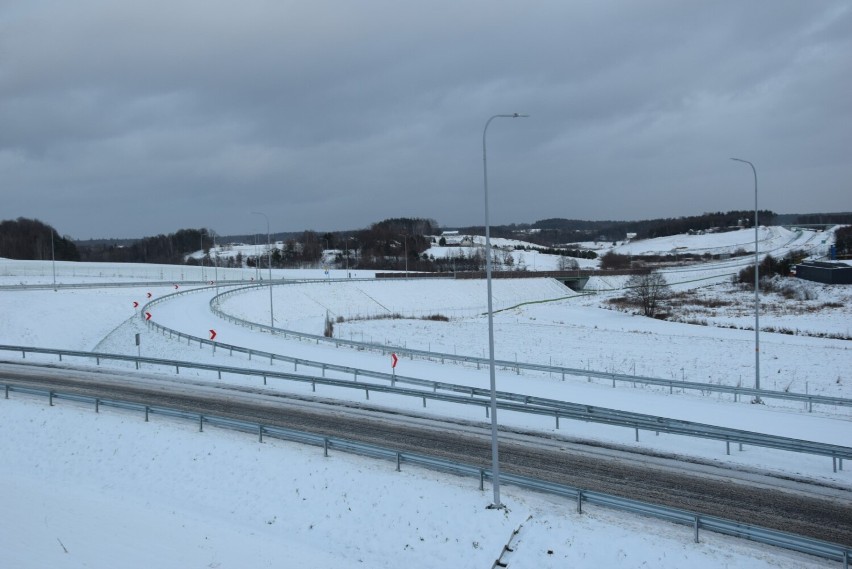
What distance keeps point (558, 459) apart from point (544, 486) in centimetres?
270

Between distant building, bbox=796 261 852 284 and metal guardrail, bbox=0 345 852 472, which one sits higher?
distant building, bbox=796 261 852 284

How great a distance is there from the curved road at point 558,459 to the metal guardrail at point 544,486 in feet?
3.66

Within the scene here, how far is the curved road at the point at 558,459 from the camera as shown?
1357 centimetres

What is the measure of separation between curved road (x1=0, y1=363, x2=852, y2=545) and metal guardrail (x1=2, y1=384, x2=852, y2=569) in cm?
111

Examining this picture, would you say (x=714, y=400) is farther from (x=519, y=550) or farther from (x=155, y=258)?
(x=155, y=258)

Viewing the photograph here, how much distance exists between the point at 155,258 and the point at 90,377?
524 ft

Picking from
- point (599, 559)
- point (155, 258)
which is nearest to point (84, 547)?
point (599, 559)

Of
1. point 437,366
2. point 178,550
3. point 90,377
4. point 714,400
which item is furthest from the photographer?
point 437,366

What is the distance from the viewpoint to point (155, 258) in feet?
578

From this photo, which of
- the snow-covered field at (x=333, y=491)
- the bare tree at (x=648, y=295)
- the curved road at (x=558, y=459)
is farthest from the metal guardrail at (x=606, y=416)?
the bare tree at (x=648, y=295)

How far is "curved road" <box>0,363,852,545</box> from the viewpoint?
534 inches

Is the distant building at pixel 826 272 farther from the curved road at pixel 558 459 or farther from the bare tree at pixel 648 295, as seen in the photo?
the curved road at pixel 558 459

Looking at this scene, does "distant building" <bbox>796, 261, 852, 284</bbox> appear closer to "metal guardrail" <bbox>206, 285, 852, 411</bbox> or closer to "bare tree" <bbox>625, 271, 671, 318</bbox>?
"bare tree" <bbox>625, 271, 671, 318</bbox>

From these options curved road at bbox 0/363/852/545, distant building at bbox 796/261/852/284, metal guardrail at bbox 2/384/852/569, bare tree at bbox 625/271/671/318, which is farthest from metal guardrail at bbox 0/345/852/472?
distant building at bbox 796/261/852/284
